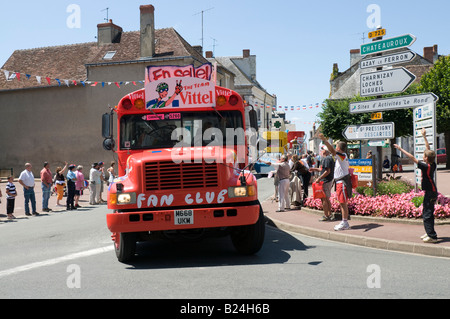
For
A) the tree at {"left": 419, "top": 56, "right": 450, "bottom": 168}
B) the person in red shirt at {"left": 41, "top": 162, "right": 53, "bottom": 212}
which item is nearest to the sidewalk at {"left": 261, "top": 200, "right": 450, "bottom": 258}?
the person in red shirt at {"left": 41, "top": 162, "right": 53, "bottom": 212}

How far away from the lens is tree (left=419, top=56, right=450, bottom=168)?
32062mm

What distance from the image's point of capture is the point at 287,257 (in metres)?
7.11

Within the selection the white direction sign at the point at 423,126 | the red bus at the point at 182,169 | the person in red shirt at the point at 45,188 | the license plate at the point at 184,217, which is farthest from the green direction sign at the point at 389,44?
the person in red shirt at the point at 45,188

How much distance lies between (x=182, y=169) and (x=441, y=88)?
101ft

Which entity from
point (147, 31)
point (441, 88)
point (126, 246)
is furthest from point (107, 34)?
point (126, 246)

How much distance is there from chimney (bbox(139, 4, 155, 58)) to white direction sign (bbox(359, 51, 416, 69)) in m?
24.3

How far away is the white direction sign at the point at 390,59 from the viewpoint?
413 inches

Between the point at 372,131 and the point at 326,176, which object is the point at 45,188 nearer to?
the point at 326,176

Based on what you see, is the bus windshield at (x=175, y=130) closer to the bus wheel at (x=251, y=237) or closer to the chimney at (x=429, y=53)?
the bus wheel at (x=251, y=237)

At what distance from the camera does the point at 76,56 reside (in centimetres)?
3756

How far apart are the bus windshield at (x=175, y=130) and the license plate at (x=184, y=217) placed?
139cm

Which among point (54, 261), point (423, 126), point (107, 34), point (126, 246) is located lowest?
point (54, 261)

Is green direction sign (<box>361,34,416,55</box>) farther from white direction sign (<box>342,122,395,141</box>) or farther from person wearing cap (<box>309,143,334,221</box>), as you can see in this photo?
person wearing cap (<box>309,143,334,221</box>)
